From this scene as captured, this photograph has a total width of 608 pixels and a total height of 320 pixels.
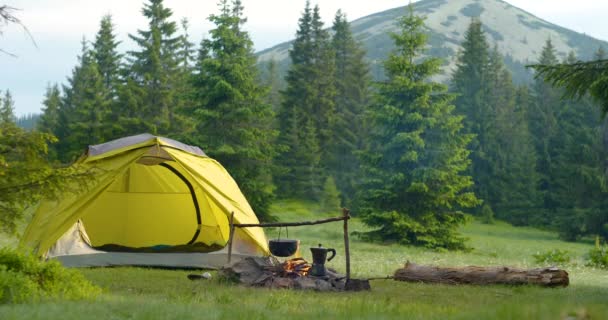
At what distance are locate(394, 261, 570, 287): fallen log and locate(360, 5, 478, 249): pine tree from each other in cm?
1120

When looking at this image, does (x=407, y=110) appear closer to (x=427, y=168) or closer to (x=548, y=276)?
(x=427, y=168)

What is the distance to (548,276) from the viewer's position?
979 centimetres

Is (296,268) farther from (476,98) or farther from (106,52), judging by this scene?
(476,98)

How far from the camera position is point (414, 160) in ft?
70.4

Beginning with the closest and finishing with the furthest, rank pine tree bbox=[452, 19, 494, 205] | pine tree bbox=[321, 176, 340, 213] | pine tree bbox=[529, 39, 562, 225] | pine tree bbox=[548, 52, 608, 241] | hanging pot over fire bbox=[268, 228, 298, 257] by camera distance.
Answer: hanging pot over fire bbox=[268, 228, 298, 257], pine tree bbox=[548, 52, 608, 241], pine tree bbox=[321, 176, 340, 213], pine tree bbox=[529, 39, 562, 225], pine tree bbox=[452, 19, 494, 205]

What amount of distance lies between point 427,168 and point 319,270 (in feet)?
42.6

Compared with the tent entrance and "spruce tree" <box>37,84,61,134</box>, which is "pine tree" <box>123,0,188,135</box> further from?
the tent entrance

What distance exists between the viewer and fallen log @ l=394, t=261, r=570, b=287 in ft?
32.0

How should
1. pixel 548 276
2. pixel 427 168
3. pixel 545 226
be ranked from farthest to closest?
pixel 545 226
pixel 427 168
pixel 548 276

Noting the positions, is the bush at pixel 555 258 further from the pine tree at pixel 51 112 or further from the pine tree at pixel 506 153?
the pine tree at pixel 51 112

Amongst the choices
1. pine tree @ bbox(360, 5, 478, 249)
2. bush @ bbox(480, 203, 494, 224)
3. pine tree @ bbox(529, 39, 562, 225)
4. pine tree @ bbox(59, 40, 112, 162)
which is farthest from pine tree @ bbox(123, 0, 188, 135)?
pine tree @ bbox(529, 39, 562, 225)

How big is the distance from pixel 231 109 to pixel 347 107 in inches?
1095

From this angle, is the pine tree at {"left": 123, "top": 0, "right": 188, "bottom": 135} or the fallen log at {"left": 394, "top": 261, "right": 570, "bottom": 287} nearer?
the fallen log at {"left": 394, "top": 261, "right": 570, "bottom": 287}

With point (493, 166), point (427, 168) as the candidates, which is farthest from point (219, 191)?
point (493, 166)
